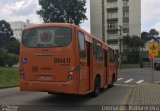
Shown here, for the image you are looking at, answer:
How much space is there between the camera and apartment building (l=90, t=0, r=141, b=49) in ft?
270

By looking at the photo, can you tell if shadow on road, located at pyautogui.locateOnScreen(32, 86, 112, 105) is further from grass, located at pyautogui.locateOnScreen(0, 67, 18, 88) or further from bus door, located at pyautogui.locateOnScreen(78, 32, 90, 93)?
grass, located at pyautogui.locateOnScreen(0, 67, 18, 88)

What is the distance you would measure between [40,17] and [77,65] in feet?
227

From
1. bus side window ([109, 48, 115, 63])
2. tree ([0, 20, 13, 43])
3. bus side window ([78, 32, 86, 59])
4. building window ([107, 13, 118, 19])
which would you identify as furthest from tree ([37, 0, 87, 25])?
bus side window ([78, 32, 86, 59])

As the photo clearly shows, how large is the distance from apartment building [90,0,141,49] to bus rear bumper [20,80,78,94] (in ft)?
226

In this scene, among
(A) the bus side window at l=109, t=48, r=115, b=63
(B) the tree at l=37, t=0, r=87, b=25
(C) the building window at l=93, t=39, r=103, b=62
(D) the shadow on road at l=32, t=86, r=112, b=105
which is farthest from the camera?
(B) the tree at l=37, t=0, r=87, b=25

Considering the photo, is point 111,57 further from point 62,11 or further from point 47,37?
point 62,11

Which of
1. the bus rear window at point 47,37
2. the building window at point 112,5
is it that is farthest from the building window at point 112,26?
the bus rear window at point 47,37

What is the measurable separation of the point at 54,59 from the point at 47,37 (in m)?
0.96

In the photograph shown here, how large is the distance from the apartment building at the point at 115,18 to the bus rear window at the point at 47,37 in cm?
6820

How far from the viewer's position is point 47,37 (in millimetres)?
13477

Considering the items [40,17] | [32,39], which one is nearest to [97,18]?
[40,17]

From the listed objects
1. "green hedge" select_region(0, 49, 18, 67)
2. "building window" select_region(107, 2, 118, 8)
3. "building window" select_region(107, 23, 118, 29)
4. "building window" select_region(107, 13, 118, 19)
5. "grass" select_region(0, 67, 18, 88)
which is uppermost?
"building window" select_region(107, 2, 118, 8)

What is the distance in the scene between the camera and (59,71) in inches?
512

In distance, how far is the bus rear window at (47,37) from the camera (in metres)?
13.3
